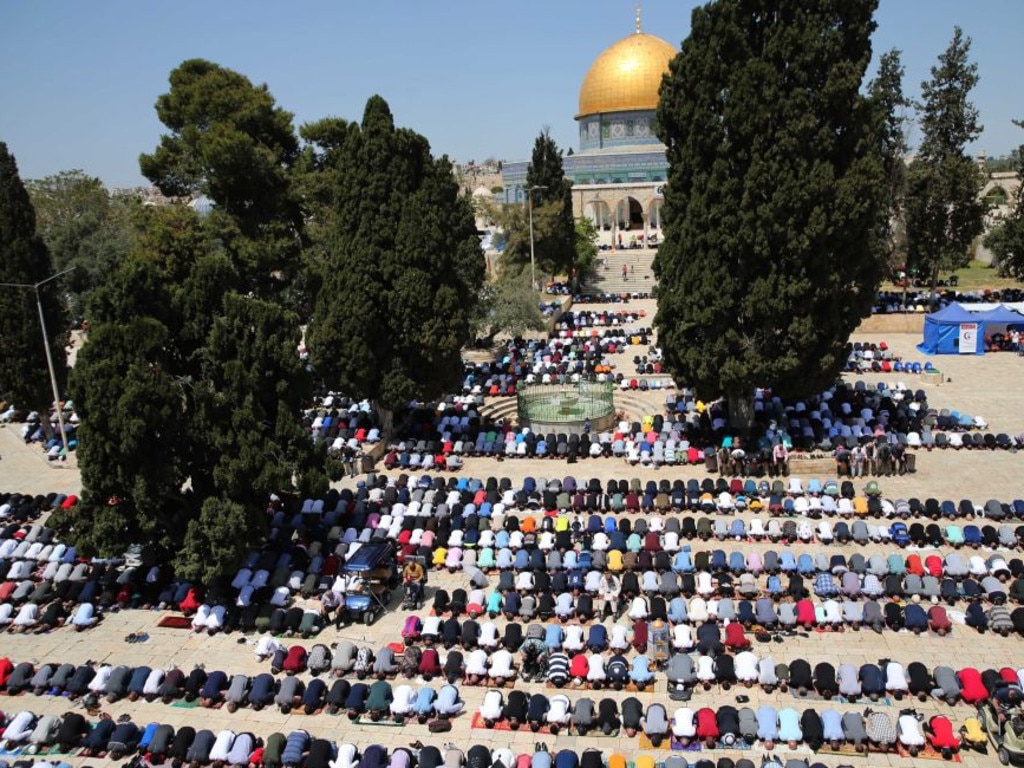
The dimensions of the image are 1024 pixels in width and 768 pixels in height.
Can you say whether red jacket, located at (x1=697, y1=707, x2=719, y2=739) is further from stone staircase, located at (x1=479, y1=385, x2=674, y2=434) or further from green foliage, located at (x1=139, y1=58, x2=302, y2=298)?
green foliage, located at (x1=139, y1=58, x2=302, y2=298)

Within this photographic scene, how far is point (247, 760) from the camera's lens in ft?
39.2

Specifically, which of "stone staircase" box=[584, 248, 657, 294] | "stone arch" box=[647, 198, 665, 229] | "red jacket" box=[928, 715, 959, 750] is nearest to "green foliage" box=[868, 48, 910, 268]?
"stone staircase" box=[584, 248, 657, 294]

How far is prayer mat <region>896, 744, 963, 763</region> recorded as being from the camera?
11438mm

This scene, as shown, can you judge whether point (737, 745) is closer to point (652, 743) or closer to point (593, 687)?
point (652, 743)

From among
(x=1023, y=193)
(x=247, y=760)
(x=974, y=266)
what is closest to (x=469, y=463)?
(x=247, y=760)

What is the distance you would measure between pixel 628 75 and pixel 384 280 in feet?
169

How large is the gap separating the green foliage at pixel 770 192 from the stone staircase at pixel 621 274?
30.1 meters

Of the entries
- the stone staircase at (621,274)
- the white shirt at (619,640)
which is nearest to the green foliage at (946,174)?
the stone staircase at (621,274)

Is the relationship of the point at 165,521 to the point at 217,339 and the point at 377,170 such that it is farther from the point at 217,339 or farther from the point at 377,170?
the point at 377,170

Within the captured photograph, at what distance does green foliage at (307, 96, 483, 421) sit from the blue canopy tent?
23.1 m

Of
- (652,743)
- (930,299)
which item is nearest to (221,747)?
(652,743)

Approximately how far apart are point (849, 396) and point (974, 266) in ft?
141

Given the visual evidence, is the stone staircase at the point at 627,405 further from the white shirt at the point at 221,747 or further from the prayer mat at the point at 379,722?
the white shirt at the point at 221,747

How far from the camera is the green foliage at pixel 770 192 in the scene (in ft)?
72.4
